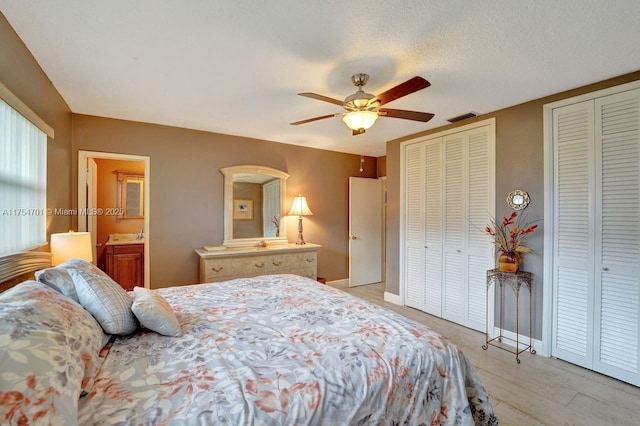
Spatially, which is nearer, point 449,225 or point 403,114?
point 403,114

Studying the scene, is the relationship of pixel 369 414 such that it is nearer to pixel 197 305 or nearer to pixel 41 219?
pixel 197 305

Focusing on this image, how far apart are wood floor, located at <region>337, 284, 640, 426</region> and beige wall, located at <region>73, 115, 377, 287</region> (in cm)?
308

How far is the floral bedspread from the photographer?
0.96 metres


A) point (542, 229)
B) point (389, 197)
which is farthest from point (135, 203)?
point (542, 229)

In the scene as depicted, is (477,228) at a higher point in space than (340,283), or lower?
higher

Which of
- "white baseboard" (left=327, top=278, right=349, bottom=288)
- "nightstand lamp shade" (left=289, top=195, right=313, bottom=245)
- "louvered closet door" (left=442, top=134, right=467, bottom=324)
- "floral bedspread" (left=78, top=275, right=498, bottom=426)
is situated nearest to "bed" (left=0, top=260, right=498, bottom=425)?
"floral bedspread" (left=78, top=275, right=498, bottom=426)

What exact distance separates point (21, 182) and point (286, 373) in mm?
2111

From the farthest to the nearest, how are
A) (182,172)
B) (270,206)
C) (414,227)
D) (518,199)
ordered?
(270,206), (414,227), (182,172), (518,199)

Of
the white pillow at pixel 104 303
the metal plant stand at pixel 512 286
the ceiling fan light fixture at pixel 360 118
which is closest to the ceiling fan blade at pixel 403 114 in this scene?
the ceiling fan light fixture at pixel 360 118

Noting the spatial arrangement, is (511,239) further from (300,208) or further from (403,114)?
(300,208)

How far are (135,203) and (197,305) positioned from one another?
12.1ft

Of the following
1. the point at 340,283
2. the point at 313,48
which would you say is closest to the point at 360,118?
the point at 313,48

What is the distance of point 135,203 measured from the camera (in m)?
4.75

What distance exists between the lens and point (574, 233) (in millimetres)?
2537
